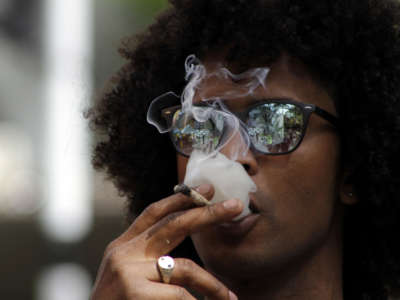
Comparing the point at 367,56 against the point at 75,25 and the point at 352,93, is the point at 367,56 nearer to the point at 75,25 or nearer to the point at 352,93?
the point at 352,93

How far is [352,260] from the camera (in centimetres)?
318

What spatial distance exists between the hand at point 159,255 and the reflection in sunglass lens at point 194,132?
30 cm

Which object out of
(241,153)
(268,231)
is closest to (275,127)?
(241,153)

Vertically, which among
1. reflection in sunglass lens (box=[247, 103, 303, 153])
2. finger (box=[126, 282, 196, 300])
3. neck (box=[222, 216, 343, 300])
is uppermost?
reflection in sunglass lens (box=[247, 103, 303, 153])

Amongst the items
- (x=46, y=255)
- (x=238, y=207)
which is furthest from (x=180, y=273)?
(x=46, y=255)

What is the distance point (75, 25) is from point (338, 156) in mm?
8356

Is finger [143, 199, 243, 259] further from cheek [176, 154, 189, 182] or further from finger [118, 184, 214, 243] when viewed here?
cheek [176, 154, 189, 182]

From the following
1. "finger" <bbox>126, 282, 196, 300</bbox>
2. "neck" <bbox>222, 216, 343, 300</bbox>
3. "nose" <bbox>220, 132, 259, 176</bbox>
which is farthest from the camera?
"neck" <bbox>222, 216, 343, 300</bbox>

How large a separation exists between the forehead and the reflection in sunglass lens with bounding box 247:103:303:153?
0.20ft

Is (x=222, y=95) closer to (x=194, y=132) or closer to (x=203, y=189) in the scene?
(x=194, y=132)

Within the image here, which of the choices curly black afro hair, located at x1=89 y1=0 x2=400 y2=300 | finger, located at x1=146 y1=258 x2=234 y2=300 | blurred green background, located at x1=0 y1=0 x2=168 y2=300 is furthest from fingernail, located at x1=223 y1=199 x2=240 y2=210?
blurred green background, located at x1=0 y1=0 x2=168 y2=300

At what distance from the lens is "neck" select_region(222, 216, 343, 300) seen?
2.71 meters

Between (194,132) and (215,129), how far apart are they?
0.33 feet

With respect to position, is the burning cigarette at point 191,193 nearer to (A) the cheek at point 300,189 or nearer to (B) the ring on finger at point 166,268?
(B) the ring on finger at point 166,268
